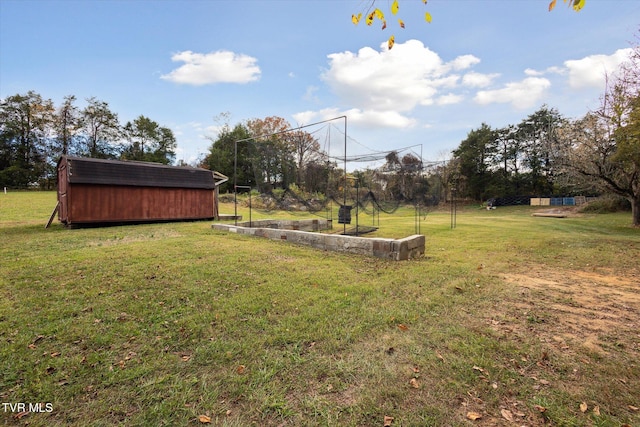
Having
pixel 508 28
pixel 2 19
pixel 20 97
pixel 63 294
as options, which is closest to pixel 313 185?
pixel 508 28

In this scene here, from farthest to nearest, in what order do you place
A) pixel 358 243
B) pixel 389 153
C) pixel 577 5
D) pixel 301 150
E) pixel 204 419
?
pixel 389 153
pixel 301 150
pixel 358 243
pixel 577 5
pixel 204 419

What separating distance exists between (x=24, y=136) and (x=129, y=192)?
27242mm

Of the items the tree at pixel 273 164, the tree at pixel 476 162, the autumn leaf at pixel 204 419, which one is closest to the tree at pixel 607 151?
the tree at pixel 273 164

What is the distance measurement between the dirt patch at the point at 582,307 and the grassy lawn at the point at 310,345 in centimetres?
2

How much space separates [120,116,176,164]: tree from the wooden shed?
79.3 ft

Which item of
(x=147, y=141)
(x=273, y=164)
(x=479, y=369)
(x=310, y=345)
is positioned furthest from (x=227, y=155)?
(x=479, y=369)

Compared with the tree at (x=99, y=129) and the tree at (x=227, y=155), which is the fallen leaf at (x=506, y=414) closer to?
the tree at (x=227, y=155)

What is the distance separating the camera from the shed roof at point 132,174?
369 inches

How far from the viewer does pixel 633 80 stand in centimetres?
891

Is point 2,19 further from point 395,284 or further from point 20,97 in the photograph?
point 20,97

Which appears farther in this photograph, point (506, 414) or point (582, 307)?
point (582, 307)

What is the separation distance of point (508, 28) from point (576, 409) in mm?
8209

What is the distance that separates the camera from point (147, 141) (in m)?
34.2

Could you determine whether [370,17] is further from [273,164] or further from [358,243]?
[273,164]
